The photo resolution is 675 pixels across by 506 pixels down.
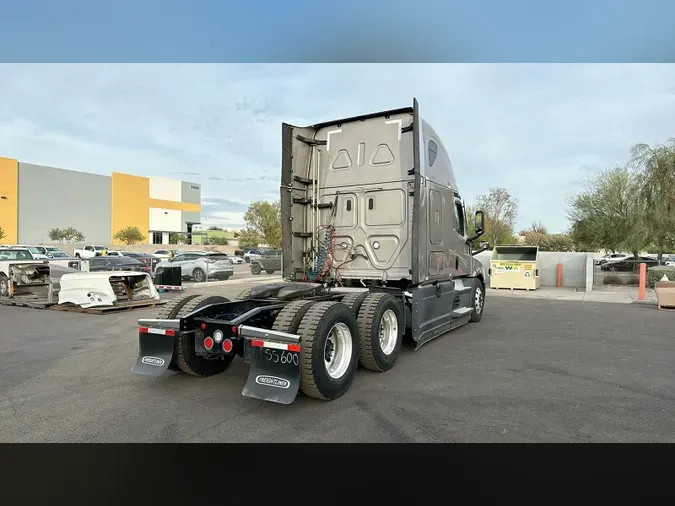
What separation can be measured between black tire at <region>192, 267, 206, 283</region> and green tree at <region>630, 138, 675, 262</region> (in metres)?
20.6

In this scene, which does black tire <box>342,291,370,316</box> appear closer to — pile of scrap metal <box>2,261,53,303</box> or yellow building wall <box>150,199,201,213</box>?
pile of scrap metal <box>2,261,53,303</box>

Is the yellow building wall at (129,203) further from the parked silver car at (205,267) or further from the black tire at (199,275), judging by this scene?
the black tire at (199,275)

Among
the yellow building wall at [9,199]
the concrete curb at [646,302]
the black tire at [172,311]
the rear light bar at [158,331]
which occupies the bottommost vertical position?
the concrete curb at [646,302]

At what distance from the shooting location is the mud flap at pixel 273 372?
4.35 metres

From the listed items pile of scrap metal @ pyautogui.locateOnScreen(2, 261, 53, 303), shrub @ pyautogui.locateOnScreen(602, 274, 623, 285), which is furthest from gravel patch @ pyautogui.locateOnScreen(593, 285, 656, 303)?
pile of scrap metal @ pyautogui.locateOnScreen(2, 261, 53, 303)

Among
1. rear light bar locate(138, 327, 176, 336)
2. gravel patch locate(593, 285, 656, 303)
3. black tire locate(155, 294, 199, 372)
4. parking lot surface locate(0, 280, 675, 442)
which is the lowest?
parking lot surface locate(0, 280, 675, 442)

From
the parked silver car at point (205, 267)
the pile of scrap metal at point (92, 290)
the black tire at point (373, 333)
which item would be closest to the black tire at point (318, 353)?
the black tire at point (373, 333)

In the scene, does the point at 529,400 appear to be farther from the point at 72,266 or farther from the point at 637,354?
the point at 72,266

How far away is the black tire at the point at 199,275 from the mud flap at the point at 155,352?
17.3 metres

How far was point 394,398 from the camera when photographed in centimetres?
497

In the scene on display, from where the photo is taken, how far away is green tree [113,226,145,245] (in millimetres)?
68062

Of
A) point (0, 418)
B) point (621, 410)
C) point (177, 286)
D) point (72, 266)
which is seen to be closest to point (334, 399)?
point (621, 410)

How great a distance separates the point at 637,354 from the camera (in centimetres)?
719
